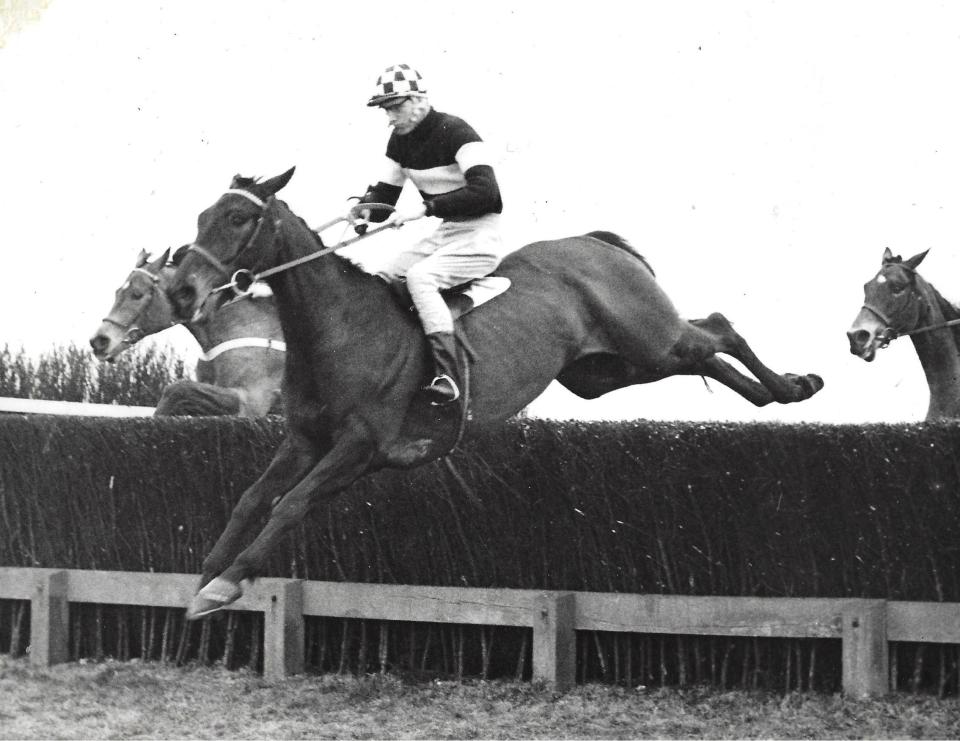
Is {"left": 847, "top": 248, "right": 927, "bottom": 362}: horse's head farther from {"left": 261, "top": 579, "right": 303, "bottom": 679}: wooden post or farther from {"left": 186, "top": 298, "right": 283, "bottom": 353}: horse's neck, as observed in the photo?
{"left": 186, "top": 298, "right": 283, "bottom": 353}: horse's neck

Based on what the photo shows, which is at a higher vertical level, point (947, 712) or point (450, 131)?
point (450, 131)

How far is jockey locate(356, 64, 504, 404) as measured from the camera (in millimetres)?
6500

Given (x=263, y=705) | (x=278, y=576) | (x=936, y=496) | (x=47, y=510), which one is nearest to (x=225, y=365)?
(x=47, y=510)

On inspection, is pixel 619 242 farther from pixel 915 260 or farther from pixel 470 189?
pixel 915 260

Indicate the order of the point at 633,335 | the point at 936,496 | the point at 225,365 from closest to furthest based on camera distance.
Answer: the point at 936,496 → the point at 633,335 → the point at 225,365

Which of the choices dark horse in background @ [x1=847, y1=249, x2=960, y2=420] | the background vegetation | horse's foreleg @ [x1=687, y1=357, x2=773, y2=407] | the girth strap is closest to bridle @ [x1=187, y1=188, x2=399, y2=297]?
horse's foreleg @ [x1=687, y1=357, x2=773, y2=407]

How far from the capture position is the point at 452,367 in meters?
6.49

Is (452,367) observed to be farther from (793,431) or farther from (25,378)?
(25,378)

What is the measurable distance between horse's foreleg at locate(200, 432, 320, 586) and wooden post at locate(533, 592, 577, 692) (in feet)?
5.06

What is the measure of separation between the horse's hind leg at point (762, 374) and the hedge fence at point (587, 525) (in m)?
0.48

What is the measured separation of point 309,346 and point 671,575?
7.23 feet

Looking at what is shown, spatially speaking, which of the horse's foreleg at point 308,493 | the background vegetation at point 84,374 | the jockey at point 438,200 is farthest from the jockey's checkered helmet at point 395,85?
the background vegetation at point 84,374

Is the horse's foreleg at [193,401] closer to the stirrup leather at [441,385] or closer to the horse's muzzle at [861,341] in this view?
the stirrup leather at [441,385]

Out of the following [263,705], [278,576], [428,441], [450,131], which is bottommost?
[263,705]
